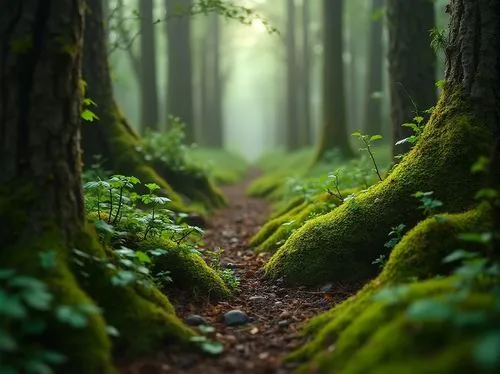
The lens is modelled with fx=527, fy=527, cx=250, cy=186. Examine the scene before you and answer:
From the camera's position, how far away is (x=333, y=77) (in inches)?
589

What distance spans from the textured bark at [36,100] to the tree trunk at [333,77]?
1125 cm

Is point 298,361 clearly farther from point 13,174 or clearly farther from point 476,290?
point 13,174

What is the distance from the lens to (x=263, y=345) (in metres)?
3.87

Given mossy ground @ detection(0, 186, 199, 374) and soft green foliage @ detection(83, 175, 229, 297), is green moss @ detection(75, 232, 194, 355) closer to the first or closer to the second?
mossy ground @ detection(0, 186, 199, 374)

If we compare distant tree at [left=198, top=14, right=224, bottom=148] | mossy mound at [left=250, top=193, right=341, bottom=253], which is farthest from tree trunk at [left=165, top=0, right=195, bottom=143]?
mossy mound at [left=250, top=193, right=341, bottom=253]

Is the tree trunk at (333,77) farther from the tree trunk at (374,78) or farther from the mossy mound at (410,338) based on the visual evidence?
the mossy mound at (410,338)

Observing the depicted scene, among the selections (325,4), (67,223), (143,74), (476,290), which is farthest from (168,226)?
(325,4)

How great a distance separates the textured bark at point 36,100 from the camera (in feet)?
12.0

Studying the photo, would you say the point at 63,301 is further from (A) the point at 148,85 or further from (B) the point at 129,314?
(A) the point at 148,85

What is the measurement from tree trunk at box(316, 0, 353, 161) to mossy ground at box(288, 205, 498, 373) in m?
10.6

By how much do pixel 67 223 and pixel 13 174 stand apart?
51cm

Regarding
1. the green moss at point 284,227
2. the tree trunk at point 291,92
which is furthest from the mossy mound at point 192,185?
the tree trunk at point 291,92

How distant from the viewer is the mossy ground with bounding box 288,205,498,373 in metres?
2.69

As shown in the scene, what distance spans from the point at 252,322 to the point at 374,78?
1518 centimetres
